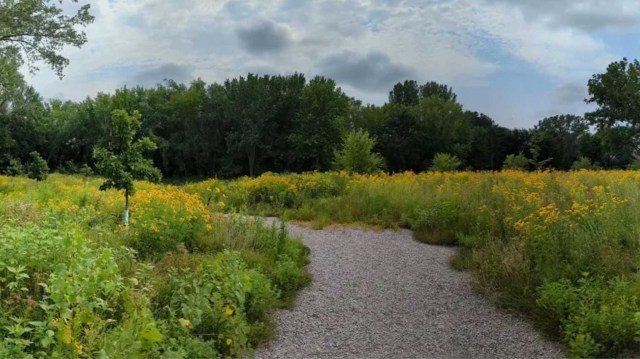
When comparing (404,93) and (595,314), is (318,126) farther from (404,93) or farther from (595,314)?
(595,314)

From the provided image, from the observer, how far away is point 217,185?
16406 millimetres

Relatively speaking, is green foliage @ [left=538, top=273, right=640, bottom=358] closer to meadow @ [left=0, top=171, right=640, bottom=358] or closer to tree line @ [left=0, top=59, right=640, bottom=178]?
meadow @ [left=0, top=171, right=640, bottom=358]

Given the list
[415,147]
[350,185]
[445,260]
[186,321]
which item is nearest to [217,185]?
[350,185]

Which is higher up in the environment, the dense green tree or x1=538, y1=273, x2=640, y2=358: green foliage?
the dense green tree

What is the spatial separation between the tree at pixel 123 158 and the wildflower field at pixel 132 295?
55.9 inches

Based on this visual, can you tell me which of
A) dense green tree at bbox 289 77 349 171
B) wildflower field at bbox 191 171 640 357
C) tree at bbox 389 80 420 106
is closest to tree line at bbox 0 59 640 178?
A: dense green tree at bbox 289 77 349 171

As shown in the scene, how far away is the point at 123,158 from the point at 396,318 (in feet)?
17.4

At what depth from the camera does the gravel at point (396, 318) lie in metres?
5.02

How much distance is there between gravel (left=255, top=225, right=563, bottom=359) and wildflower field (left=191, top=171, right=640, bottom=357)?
320mm

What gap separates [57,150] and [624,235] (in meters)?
59.8

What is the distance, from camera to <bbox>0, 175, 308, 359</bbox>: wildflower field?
379 cm

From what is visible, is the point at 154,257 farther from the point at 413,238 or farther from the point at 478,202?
the point at 478,202

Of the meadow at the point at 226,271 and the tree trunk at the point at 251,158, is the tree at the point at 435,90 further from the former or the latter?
the meadow at the point at 226,271

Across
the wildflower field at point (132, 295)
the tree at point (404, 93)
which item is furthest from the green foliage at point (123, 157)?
the tree at point (404, 93)
